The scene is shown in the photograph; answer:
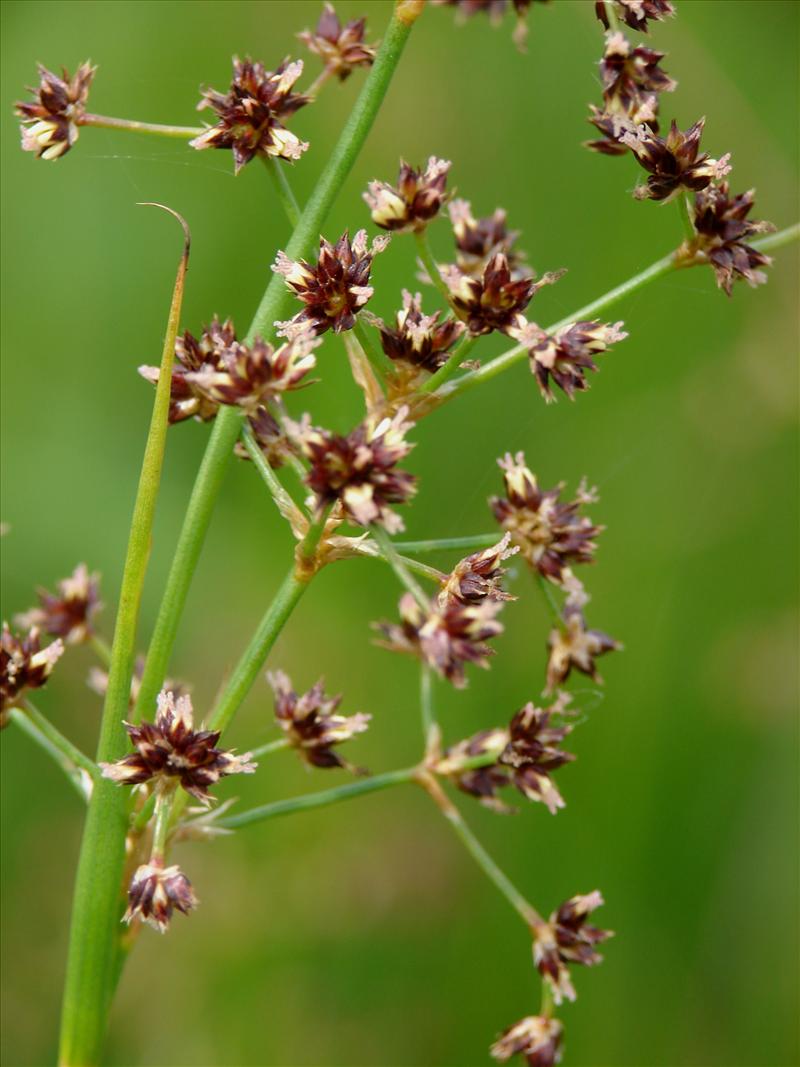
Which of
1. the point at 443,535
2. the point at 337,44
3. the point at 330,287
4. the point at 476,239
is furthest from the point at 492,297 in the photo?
the point at 443,535

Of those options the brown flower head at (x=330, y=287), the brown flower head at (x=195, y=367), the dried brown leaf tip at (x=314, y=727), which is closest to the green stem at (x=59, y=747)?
the dried brown leaf tip at (x=314, y=727)

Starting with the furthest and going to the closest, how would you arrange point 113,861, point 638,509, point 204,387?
point 638,509
point 113,861
point 204,387

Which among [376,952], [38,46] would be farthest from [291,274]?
[38,46]

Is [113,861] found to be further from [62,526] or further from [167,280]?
[167,280]

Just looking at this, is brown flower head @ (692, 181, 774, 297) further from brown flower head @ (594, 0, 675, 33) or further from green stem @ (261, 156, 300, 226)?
green stem @ (261, 156, 300, 226)

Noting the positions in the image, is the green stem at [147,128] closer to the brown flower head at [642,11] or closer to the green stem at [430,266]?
the green stem at [430,266]

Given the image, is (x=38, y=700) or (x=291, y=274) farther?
(x=38, y=700)
